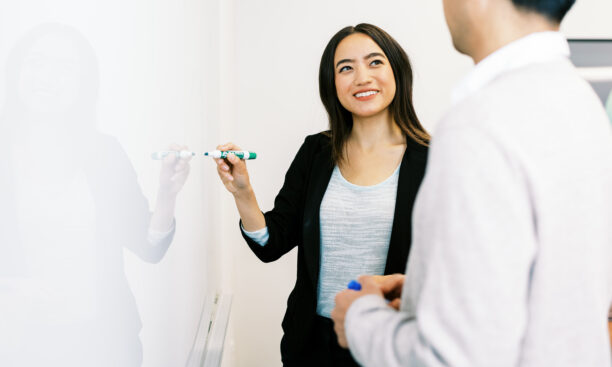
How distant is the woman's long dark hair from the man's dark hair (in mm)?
743

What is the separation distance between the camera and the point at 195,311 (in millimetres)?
1046

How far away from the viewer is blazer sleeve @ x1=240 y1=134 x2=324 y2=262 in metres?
1.24

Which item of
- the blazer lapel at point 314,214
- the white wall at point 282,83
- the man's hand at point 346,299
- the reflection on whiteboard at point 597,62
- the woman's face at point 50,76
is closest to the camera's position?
the woman's face at point 50,76

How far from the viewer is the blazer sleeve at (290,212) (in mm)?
1241

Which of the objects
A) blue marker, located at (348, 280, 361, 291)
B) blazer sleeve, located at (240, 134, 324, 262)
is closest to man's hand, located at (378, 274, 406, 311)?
blue marker, located at (348, 280, 361, 291)

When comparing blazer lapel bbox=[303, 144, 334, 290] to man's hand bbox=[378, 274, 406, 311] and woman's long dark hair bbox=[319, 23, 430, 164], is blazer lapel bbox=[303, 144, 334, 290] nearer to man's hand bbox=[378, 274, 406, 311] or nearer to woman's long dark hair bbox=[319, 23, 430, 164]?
woman's long dark hair bbox=[319, 23, 430, 164]

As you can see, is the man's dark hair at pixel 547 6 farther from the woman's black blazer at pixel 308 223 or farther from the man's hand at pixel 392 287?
the woman's black blazer at pixel 308 223

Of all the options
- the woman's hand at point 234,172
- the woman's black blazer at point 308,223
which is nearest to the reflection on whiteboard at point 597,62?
the woman's black blazer at point 308,223

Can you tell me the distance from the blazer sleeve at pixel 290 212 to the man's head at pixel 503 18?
819mm

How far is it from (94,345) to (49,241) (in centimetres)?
14

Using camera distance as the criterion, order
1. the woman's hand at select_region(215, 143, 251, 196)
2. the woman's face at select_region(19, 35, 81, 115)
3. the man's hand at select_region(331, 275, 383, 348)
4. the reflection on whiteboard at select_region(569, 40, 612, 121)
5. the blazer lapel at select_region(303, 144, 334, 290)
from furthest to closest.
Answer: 1. the reflection on whiteboard at select_region(569, 40, 612, 121)
2. the blazer lapel at select_region(303, 144, 334, 290)
3. the woman's hand at select_region(215, 143, 251, 196)
4. the man's hand at select_region(331, 275, 383, 348)
5. the woman's face at select_region(19, 35, 81, 115)

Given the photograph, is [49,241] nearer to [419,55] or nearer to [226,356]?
[226,356]

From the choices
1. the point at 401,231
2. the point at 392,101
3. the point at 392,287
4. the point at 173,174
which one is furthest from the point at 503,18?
the point at 392,101

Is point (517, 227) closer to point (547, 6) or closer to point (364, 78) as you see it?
point (547, 6)
